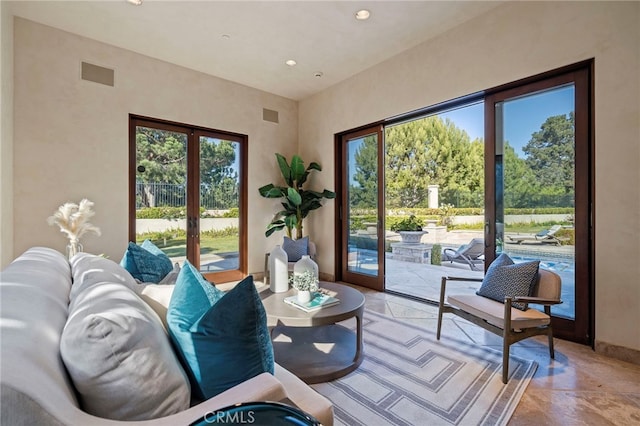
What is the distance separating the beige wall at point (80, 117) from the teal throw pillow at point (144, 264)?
1799 mm

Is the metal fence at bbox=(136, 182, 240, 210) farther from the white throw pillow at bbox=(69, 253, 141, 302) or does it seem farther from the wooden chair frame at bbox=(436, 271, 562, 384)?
the wooden chair frame at bbox=(436, 271, 562, 384)

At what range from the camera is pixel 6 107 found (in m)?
2.80

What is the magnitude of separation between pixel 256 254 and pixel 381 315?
2.49 m

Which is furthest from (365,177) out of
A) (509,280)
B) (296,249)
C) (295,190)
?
(509,280)

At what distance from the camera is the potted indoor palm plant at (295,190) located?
4891mm

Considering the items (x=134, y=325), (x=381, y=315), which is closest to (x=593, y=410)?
(x=381, y=315)

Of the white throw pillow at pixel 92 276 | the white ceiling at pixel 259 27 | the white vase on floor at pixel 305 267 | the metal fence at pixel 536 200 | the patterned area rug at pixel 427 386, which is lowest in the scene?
the patterned area rug at pixel 427 386

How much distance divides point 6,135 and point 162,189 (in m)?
1.62

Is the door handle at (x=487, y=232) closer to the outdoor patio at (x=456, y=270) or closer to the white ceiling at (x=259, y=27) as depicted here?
the outdoor patio at (x=456, y=270)

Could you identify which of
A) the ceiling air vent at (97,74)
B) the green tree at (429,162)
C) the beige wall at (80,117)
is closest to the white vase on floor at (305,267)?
the beige wall at (80,117)

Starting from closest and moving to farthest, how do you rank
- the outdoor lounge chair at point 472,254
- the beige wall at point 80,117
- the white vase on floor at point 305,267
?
the white vase on floor at point 305,267 < the beige wall at point 80,117 < the outdoor lounge chair at point 472,254

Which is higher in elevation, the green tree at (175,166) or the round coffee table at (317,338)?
the green tree at (175,166)

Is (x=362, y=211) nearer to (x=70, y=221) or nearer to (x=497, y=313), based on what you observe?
(x=497, y=313)

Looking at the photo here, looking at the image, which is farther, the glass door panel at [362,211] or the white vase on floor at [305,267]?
the glass door panel at [362,211]
